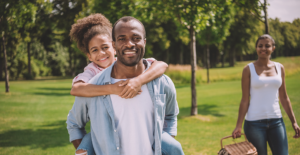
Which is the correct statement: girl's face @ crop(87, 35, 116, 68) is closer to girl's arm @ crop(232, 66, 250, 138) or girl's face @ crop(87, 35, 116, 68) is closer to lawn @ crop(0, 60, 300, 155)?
girl's arm @ crop(232, 66, 250, 138)

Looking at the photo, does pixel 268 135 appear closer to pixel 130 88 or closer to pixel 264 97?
pixel 264 97

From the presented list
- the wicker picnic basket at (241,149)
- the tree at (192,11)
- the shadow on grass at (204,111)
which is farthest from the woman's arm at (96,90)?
the shadow on grass at (204,111)

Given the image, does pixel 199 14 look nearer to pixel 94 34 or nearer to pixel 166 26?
pixel 94 34

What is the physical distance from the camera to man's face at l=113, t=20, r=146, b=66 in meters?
2.28

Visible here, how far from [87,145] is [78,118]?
0.86 feet

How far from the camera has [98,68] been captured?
3.19m

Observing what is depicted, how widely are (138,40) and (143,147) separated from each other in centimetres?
95

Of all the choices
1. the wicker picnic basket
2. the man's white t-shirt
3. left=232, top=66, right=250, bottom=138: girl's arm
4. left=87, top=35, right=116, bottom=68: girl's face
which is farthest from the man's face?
left=232, top=66, right=250, bottom=138: girl's arm

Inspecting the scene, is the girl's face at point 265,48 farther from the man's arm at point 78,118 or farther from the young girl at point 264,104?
the man's arm at point 78,118

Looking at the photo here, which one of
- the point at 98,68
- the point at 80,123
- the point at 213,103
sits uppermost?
the point at 98,68

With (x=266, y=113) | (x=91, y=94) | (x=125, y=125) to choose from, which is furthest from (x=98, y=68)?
(x=266, y=113)

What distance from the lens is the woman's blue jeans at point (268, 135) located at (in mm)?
3617

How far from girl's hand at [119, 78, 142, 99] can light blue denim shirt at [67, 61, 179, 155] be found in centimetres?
15

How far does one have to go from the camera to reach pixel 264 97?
12.3 feet
